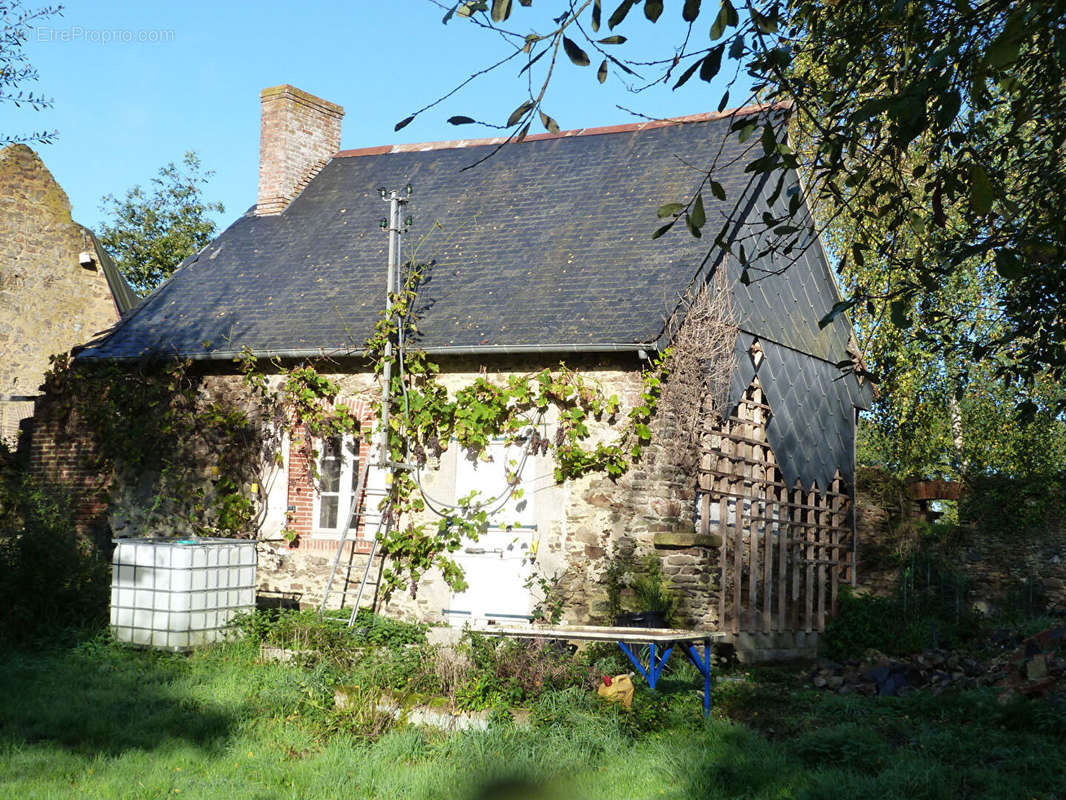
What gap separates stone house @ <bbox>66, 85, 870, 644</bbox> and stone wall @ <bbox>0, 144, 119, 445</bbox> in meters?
5.85

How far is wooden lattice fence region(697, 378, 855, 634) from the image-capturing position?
12352 mm

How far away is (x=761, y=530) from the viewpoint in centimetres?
1362

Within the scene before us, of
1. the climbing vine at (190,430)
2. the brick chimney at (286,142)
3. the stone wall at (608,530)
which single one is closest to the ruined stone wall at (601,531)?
the stone wall at (608,530)

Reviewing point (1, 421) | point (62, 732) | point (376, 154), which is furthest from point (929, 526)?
point (1, 421)

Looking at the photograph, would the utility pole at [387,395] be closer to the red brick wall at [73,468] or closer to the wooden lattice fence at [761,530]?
the wooden lattice fence at [761,530]

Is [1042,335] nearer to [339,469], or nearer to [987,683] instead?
[987,683]

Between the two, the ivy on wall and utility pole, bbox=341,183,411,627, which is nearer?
the ivy on wall

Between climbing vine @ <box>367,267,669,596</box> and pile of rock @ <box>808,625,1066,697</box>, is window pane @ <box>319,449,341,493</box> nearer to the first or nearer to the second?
climbing vine @ <box>367,267,669,596</box>

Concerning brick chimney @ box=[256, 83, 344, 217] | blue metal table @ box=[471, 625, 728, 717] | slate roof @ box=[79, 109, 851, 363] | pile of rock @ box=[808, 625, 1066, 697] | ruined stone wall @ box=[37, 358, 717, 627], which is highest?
brick chimney @ box=[256, 83, 344, 217]

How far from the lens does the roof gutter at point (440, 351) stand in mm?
11484

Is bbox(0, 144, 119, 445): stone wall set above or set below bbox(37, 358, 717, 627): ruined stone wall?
above

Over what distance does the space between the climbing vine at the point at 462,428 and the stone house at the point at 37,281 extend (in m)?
10.6

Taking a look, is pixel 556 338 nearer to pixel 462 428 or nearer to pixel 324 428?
pixel 462 428

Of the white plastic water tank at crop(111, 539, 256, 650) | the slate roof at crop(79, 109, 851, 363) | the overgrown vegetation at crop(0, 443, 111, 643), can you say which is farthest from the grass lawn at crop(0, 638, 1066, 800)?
the slate roof at crop(79, 109, 851, 363)
